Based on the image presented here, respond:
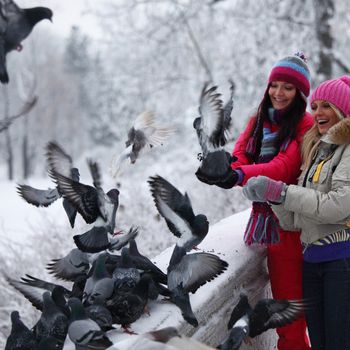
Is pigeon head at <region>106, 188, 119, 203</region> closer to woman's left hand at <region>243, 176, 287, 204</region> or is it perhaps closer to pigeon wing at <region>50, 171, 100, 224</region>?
pigeon wing at <region>50, 171, 100, 224</region>

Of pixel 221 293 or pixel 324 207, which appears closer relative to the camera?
pixel 324 207

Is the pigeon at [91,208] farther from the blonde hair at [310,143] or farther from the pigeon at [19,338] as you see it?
the blonde hair at [310,143]

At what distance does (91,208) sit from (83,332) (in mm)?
572

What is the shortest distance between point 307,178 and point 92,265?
1.04 metres

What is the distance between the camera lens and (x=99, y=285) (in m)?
1.89

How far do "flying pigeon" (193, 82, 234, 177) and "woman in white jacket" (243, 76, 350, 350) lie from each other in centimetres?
20

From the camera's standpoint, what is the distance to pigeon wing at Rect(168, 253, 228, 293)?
6.54ft

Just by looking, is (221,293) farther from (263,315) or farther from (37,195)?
(37,195)

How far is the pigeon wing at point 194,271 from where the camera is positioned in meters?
1.99

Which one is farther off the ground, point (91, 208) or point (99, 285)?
point (91, 208)

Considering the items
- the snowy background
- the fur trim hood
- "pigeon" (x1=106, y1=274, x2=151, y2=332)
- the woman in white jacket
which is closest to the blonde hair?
the woman in white jacket

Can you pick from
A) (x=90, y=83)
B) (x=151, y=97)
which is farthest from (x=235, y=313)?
(x=90, y=83)

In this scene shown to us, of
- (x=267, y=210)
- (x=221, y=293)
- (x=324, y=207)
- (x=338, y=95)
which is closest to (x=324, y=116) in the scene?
(x=338, y=95)

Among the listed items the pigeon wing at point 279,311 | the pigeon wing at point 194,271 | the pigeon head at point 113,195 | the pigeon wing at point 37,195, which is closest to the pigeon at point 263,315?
the pigeon wing at point 279,311
